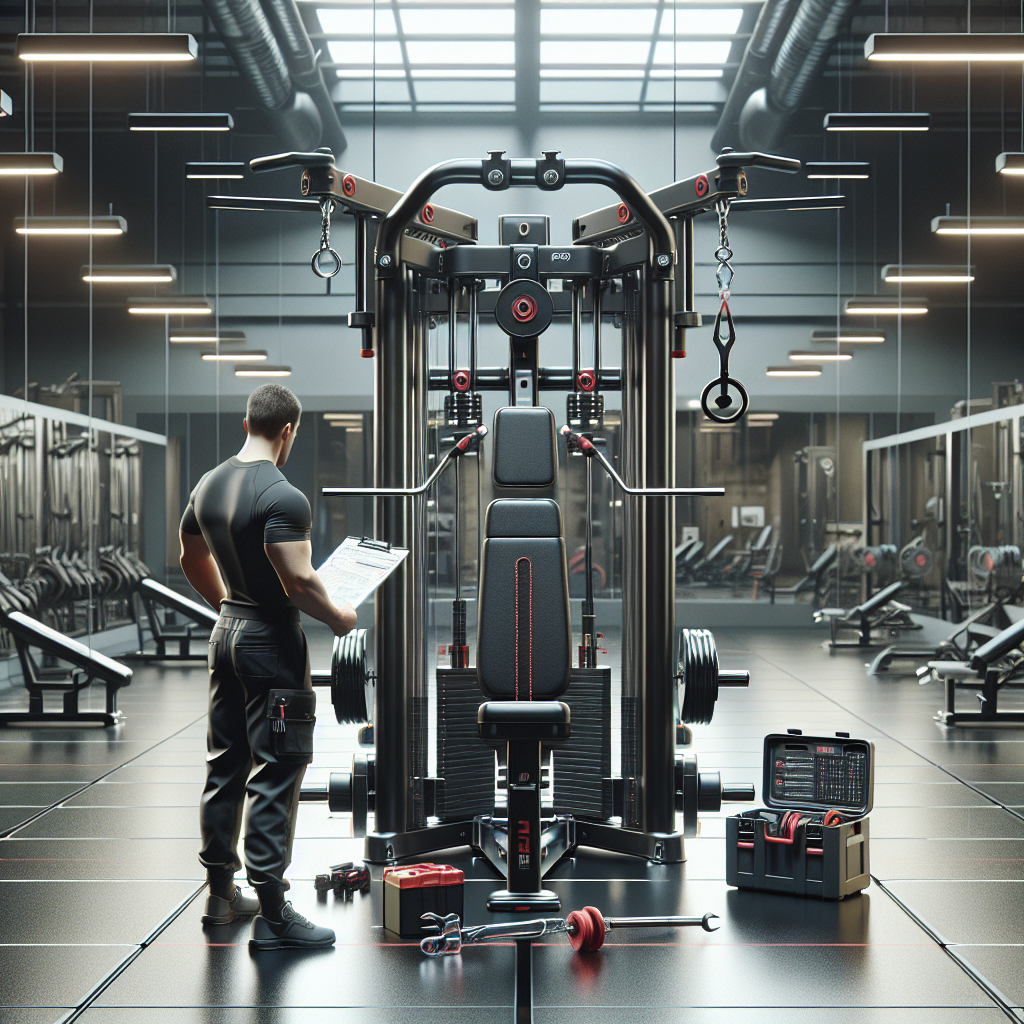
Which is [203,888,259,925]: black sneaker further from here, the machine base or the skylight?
the skylight

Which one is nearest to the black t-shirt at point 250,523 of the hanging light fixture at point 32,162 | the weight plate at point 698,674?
the weight plate at point 698,674

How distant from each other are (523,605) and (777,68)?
8165 millimetres

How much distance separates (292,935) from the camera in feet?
10.7

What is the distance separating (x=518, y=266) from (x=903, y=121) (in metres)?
5.12

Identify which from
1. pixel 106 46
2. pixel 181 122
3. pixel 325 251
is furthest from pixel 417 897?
pixel 181 122

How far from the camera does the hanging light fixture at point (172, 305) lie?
10461 millimetres

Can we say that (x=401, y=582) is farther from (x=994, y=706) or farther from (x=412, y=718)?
(x=994, y=706)

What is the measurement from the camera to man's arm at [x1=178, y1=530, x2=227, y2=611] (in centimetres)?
348

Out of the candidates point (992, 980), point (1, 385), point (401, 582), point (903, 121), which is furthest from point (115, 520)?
point (992, 980)

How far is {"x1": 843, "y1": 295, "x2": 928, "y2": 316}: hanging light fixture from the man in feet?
29.2

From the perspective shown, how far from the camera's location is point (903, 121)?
802cm

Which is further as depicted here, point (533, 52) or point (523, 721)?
point (533, 52)

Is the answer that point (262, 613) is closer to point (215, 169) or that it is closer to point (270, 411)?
point (270, 411)

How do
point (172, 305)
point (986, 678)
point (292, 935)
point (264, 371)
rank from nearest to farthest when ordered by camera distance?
point (292, 935)
point (986, 678)
point (172, 305)
point (264, 371)
